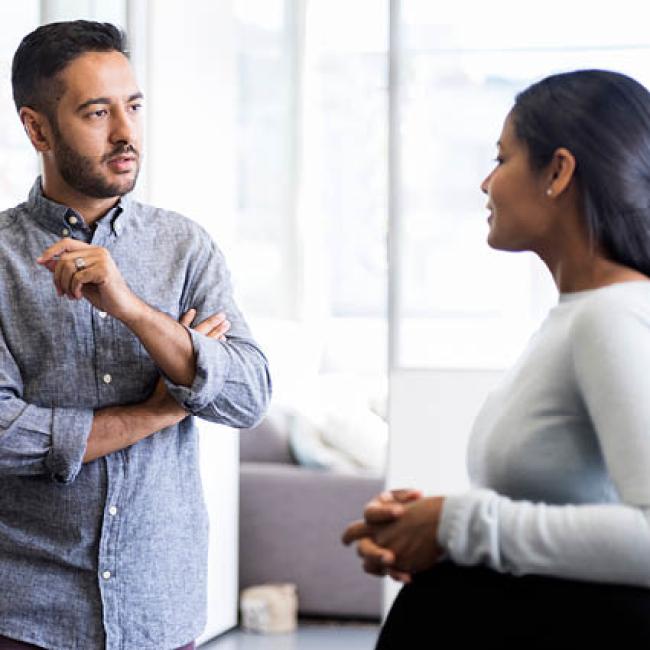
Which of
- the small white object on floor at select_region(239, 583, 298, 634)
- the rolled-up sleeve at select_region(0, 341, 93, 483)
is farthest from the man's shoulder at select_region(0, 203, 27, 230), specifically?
the small white object on floor at select_region(239, 583, 298, 634)

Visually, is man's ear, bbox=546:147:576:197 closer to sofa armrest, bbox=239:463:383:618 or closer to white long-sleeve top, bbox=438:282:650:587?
white long-sleeve top, bbox=438:282:650:587

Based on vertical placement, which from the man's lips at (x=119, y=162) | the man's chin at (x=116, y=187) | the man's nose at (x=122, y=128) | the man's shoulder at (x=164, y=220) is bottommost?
the man's shoulder at (x=164, y=220)

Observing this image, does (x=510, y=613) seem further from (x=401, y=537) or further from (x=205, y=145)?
(x=205, y=145)

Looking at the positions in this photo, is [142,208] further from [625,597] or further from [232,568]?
[232,568]

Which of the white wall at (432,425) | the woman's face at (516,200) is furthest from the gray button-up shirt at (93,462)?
the white wall at (432,425)

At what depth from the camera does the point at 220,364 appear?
204cm

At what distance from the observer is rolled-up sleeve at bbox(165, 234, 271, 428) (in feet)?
6.58

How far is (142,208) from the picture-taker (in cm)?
221

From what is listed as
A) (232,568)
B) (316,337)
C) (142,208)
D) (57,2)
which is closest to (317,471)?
(232,568)

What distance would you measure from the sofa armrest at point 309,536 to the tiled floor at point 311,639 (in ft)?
0.26

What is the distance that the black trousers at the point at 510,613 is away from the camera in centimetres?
130

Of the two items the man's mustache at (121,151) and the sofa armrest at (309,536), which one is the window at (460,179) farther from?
the man's mustache at (121,151)

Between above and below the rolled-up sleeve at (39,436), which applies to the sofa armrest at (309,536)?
below

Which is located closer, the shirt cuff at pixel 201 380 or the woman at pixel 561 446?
the woman at pixel 561 446
